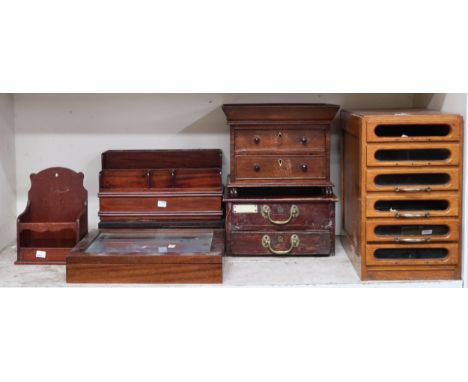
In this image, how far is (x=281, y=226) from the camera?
5180mm

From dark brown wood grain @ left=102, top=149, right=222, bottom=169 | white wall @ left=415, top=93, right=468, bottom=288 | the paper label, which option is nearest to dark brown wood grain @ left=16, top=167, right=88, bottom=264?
dark brown wood grain @ left=102, top=149, right=222, bottom=169

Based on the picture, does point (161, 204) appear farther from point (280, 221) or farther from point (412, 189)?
point (412, 189)

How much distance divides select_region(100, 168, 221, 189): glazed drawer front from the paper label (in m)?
0.33

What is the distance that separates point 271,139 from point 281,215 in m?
0.49

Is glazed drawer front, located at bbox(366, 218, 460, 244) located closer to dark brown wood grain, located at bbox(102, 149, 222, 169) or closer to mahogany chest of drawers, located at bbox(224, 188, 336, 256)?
mahogany chest of drawers, located at bbox(224, 188, 336, 256)

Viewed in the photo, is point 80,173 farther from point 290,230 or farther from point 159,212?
point 290,230

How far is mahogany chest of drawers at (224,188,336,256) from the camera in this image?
516cm

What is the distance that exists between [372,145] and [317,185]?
24.5 inches

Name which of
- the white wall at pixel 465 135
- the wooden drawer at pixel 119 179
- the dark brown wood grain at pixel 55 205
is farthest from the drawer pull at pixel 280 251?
the dark brown wood grain at pixel 55 205

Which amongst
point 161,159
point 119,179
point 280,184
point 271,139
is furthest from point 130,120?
point 280,184

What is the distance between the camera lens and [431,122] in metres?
4.62

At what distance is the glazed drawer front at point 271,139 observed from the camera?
16.9 ft

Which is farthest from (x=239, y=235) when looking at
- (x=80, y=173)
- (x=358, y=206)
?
(x=80, y=173)

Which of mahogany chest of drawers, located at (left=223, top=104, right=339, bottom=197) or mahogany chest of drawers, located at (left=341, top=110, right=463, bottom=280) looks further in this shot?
mahogany chest of drawers, located at (left=223, top=104, right=339, bottom=197)
